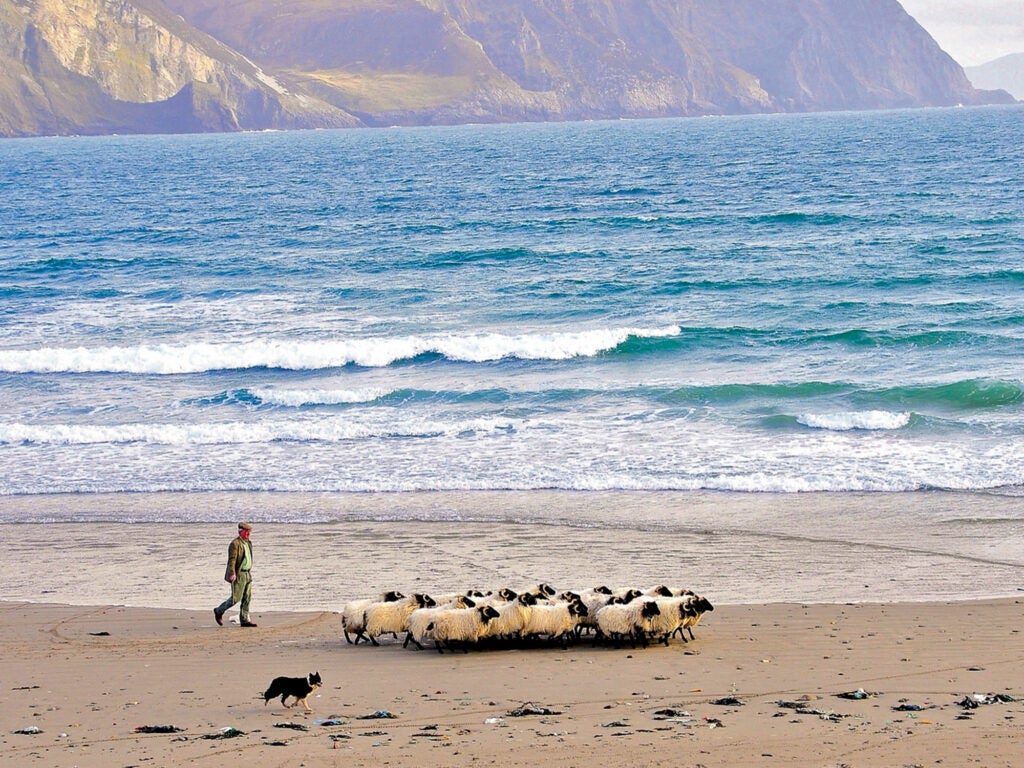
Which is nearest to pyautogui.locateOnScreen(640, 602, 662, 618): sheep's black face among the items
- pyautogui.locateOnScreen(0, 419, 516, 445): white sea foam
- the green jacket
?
the green jacket

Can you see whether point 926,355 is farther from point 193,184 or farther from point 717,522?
point 193,184

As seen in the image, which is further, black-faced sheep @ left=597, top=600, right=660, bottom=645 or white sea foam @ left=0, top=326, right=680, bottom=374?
white sea foam @ left=0, top=326, right=680, bottom=374

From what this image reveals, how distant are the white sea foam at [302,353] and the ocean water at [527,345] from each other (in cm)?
→ 9

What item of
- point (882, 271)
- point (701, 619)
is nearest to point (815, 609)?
point (701, 619)

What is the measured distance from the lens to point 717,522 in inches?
686

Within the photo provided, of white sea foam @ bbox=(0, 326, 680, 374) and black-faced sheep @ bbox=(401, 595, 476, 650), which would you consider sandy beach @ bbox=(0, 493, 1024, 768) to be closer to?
black-faced sheep @ bbox=(401, 595, 476, 650)

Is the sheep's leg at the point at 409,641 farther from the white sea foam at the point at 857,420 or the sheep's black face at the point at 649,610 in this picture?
the white sea foam at the point at 857,420

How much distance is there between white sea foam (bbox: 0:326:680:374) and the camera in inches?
1176

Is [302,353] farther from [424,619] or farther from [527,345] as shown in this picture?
[424,619]

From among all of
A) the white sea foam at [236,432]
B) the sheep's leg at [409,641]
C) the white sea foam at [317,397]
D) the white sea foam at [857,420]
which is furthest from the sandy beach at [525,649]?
the white sea foam at [317,397]

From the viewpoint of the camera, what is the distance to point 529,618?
39.1 feet

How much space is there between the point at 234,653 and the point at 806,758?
19.6 feet

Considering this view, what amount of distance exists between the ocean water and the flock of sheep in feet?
23.0

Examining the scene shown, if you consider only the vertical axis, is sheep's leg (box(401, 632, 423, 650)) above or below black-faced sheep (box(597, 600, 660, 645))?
below
